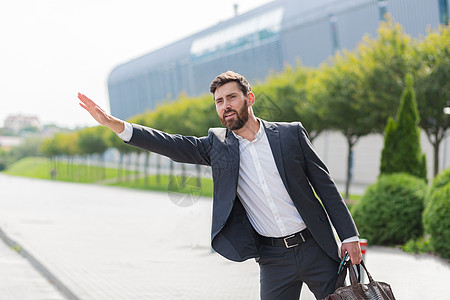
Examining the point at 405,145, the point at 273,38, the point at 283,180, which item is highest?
the point at 273,38

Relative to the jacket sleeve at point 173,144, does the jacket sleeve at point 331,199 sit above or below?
below

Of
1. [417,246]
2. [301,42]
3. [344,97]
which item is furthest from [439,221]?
[301,42]

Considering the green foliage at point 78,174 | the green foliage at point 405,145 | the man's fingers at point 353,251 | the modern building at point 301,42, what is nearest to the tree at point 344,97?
the green foliage at point 405,145

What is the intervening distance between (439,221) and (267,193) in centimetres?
629

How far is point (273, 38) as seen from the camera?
132 ft

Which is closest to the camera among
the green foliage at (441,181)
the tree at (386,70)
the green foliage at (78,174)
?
the green foliage at (441,181)

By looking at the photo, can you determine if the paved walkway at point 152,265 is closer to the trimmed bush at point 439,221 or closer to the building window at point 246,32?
the trimmed bush at point 439,221

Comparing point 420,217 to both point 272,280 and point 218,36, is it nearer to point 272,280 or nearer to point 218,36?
point 272,280

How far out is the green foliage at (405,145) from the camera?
1146 cm

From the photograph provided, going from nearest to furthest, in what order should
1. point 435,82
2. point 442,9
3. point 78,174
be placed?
1. point 435,82
2. point 442,9
3. point 78,174

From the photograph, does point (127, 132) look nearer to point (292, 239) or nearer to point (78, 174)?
point (292, 239)

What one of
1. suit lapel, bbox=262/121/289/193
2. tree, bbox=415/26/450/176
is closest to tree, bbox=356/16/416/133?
tree, bbox=415/26/450/176

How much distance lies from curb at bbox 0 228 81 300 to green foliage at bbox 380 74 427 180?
693 cm

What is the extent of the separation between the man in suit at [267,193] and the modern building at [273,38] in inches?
979
